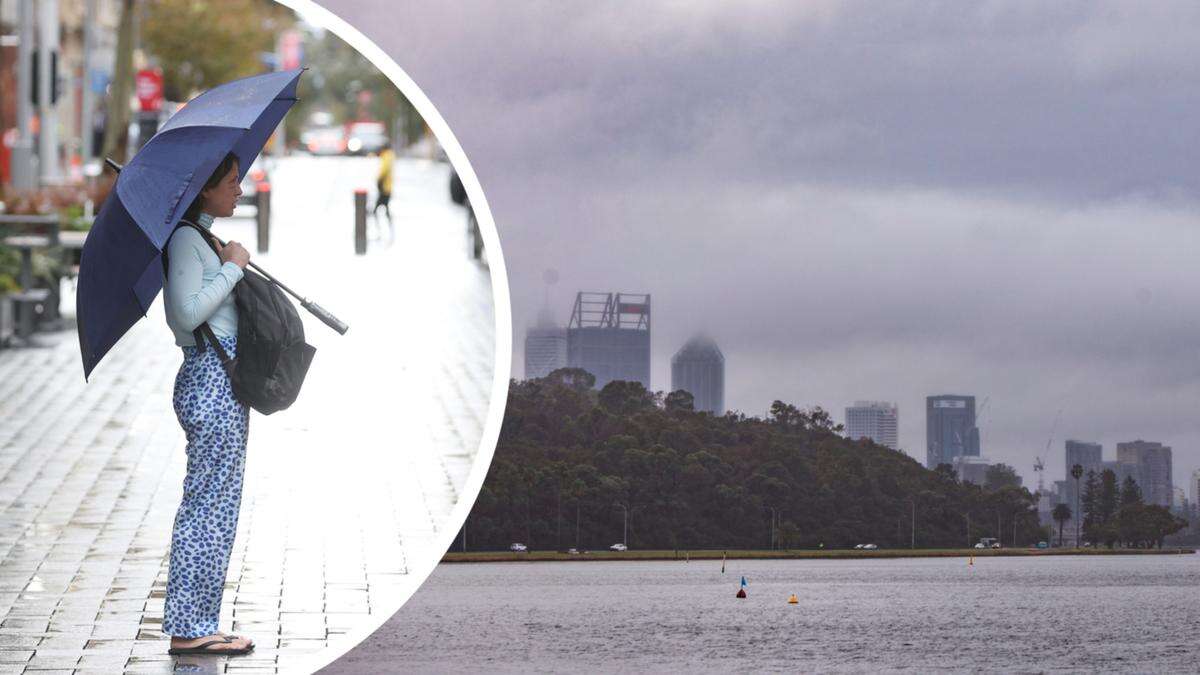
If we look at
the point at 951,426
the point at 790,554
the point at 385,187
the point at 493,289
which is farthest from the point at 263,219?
the point at 493,289

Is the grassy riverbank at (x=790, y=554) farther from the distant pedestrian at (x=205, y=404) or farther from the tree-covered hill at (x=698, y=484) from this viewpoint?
the distant pedestrian at (x=205, y=404)

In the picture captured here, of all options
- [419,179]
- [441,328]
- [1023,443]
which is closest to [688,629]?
[441,328]

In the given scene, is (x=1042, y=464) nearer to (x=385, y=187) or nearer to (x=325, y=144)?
(x=385, y=187)

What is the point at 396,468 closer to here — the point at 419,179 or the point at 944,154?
the point at 944,154

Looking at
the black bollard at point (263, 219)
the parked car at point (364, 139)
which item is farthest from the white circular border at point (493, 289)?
the parked car at point (364, 139)

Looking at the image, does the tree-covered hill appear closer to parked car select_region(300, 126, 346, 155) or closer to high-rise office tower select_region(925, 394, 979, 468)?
high-rise office tower select_region(925, 394, 979, 468)

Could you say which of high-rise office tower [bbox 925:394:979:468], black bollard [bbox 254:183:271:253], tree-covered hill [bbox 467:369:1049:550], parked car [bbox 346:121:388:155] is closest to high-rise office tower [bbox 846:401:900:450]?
high-rise office tower [bbox 925:394:979:468]
